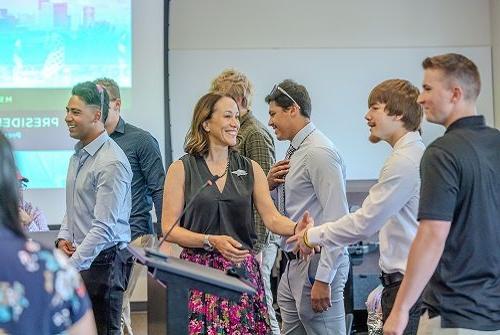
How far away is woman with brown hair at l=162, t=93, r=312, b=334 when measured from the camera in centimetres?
255

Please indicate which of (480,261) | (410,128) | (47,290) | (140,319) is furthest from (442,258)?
(140,319)

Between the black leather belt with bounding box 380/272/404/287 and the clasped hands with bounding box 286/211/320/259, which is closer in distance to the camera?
the black leather belt with bounding box 380/272/404/287

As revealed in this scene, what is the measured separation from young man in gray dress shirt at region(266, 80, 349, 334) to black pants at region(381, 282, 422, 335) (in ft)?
0.97

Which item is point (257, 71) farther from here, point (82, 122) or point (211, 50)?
point (82, 122)

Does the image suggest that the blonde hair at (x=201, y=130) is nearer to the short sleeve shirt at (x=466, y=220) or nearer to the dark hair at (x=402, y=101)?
the dark hair at (x=402, y=101)

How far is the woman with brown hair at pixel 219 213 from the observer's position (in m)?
2.55

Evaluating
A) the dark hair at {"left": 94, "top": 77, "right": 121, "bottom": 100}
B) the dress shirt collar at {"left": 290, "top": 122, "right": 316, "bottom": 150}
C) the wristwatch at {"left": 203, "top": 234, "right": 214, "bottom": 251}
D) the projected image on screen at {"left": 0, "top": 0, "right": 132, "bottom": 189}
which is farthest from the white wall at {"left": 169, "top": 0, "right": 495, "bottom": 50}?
the wristwatch at {"left": 203, "top": 234, "right": 214, "bottom": 251}

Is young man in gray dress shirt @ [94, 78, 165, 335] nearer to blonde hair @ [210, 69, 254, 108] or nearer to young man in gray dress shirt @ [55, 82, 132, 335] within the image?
blonde hair @ [210, 69, 254, 108]

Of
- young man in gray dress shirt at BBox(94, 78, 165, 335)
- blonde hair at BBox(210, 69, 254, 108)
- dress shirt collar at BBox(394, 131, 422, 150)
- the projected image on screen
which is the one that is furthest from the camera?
the projected image on screen

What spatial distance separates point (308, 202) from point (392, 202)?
1.93 feet

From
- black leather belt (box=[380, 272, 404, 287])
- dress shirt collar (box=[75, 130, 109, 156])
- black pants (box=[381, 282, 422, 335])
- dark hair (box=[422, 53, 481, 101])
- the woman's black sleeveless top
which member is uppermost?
dark hair (box=[422, 53, 481, 101])

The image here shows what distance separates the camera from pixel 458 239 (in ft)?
6.74

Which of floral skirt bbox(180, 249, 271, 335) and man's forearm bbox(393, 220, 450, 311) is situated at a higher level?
man's forearm bbox(393, 220, 450, 311)

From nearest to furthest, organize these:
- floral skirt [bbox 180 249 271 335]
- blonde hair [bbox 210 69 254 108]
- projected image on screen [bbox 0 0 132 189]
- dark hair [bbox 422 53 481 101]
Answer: dark hair [bbox 422 53 481 101], floral skirt [bbox 180 249 271 335], blonde hair [bbox 210 69 254 108], projected image on screen [bbox 0 0 132 189]
